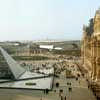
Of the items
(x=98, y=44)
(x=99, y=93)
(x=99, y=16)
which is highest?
(x=99, y=16)

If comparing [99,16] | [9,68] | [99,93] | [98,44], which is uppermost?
[99,16]

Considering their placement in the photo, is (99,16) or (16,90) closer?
(16,90)

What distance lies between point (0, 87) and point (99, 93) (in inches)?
383

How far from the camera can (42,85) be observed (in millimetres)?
23688

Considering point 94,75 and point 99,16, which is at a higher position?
point 99,16

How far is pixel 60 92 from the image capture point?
21.3 m

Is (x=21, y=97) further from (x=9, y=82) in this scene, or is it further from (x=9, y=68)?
(x=9, y=68)

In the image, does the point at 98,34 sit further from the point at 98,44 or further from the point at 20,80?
the point at 20,80

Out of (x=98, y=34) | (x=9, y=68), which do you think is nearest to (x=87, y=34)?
(x=98, y=34)

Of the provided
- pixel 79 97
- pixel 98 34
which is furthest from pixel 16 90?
pixel 98 34

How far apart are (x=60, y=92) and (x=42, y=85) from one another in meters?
2.98

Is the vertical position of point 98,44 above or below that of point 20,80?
above

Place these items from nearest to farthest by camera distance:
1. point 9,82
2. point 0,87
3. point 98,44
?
point 0,87 < point 9,82 < point 98,44

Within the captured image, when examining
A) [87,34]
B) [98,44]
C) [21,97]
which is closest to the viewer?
[21,97]
